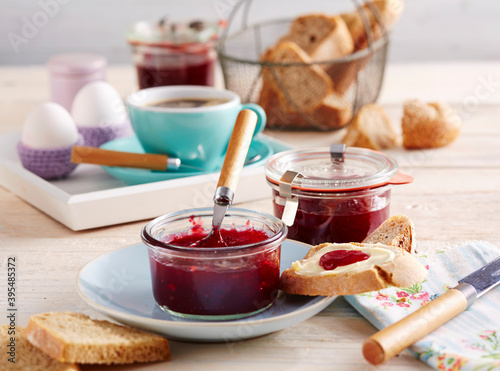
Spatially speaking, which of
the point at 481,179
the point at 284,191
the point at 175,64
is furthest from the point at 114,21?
the point at 284,191

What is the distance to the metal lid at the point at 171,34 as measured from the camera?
2.54m

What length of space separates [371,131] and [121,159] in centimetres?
92

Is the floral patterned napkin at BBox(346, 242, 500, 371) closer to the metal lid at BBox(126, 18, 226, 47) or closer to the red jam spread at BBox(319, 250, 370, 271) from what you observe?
the red jam spread at BBox(319, 250, 370, 271)

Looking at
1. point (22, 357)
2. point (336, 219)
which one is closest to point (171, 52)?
point (336, 219)

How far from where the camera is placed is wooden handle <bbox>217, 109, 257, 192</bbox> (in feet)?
4.04

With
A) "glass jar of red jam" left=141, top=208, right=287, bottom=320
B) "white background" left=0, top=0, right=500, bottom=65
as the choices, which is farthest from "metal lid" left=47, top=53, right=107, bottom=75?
"white background" left=0, top=0, right=500, bottom=65

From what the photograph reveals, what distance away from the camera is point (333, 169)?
146 cm

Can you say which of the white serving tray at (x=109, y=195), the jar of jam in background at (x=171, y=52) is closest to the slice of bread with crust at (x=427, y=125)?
the white serving tray at (x=109, y=195)

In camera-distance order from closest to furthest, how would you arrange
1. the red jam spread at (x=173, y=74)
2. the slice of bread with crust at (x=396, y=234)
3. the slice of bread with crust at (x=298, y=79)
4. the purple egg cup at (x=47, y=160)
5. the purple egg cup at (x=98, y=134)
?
1. the slice of bread with crust at (x=396, y=234)
2. the purple egg cup at (x=47, y=160)
3. the purple egg cup at (x=98, y=134)
4. the slice of bread with crust at (x=298, y=79)
5. the red jam spread at (x=173, y=74)

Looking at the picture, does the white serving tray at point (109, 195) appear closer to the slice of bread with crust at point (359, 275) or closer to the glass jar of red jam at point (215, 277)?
the glass jar of red jam at point (215, 277)

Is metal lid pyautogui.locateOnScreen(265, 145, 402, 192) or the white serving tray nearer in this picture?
metal lid pyautogui.locateOnScreen(265, 145, 402, 192)

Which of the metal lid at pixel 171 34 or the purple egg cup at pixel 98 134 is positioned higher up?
the metal lid at pixel 171 34

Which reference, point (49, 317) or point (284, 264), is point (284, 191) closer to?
point (284, 264)

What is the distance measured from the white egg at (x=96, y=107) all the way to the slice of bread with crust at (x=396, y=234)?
1.09m
